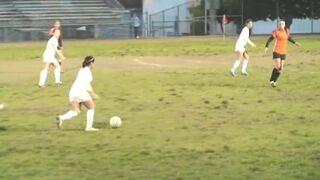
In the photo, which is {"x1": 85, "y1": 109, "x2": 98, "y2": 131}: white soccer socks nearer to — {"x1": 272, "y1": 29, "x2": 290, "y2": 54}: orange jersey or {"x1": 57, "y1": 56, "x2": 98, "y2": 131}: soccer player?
{"x1": 57, "y1": 56, "x2": 98, "y2": 131}: soccer player

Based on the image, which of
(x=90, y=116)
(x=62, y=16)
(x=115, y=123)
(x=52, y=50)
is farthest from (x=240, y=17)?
(x=90, y=116)

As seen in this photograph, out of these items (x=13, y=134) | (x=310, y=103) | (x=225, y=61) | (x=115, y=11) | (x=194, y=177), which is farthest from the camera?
(x=115, y=11)

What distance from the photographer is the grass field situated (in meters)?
10.4

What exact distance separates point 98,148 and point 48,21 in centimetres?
5448

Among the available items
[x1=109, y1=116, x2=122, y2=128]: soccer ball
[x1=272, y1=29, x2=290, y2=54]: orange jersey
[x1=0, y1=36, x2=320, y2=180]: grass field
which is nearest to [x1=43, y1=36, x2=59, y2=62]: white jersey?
[x1=0, y1=36, x2=320, y2=180]: grass field

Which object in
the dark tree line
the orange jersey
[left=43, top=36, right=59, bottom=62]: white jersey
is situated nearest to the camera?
the orange jersey

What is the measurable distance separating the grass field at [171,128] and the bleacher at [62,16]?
36.0 m

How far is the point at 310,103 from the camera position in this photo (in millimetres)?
17641

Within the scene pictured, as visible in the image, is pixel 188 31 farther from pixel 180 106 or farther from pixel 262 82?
pixel 180 106

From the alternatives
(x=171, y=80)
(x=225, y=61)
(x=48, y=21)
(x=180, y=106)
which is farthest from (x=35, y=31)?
(x=180, y=106)

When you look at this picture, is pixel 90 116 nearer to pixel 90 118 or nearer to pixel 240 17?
pixel 90 118

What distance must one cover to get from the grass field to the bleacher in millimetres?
35987

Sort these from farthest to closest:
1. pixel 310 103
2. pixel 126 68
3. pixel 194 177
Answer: pixel 126 68 < pixel 310 103 < pixel 194 177

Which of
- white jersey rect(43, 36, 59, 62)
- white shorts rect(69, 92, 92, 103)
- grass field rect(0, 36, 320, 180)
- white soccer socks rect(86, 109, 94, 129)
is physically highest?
white jersey rect(43, 36, 59, 62)
